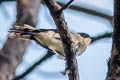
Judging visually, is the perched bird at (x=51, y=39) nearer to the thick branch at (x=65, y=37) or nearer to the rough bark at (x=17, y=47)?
the thick branch at (x=65, y=37)

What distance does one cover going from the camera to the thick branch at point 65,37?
2150mm

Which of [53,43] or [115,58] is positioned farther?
[53,43]

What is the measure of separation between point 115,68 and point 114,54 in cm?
9

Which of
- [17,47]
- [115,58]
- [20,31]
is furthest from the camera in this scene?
[17,47]

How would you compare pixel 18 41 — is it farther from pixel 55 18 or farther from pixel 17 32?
pixel 55 18

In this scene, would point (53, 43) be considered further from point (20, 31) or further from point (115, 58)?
point (115, 58)

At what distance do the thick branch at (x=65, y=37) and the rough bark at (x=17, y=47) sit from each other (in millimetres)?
1152

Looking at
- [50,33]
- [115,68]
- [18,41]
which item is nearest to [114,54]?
[115,68]

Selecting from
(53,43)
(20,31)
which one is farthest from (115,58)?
(53,43)

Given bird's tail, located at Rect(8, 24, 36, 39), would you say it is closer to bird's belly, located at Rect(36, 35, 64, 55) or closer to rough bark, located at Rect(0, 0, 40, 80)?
bird's belly, located at Rect(36, 35, 64, 55)

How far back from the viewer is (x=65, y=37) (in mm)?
2256

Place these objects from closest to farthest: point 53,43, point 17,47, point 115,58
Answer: point 115,58
point 53,43
point 17,47

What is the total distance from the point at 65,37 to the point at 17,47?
1.65 meters

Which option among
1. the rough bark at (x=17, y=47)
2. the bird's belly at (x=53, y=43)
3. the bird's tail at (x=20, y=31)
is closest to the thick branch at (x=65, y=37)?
the bird's tail at (x=20, y=31)
